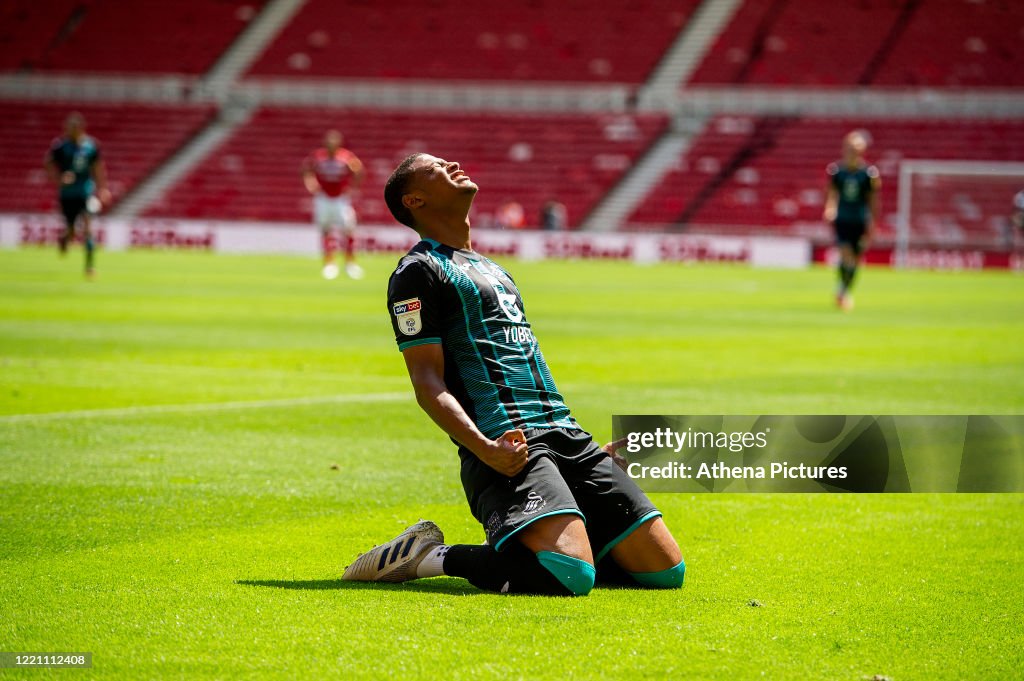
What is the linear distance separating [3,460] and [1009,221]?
122 feet

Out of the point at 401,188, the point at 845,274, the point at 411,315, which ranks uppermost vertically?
the point at 845,274

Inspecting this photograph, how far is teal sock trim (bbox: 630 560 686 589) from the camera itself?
518cm

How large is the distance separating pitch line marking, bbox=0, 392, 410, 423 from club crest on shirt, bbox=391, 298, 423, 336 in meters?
4.57

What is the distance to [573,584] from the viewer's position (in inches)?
197

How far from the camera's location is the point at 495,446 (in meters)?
5.05

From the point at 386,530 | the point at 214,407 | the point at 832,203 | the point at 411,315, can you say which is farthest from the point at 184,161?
the point at 411,315

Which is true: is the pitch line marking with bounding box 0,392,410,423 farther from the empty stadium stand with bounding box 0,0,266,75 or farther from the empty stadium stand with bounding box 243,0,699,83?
the empty stadium stand with bounding box 0,0,266,75

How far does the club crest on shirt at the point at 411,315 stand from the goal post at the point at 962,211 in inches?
1459

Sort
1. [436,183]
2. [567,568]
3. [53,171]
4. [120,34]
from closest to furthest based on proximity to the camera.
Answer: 1. [567,568]
2. [436,183]
3. [53,171]
4. [120,34]

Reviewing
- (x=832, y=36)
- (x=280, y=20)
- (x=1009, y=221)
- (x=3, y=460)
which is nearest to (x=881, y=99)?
(x=832, y=36)

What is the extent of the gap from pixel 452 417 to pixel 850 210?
1754 cm

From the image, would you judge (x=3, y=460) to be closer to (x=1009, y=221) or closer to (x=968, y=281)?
(x=968, y=281)

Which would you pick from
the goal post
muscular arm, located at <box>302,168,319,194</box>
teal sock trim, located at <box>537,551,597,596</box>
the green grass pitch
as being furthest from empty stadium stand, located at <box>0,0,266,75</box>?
teal sock trim, located at <box>537,551,597,596</box>

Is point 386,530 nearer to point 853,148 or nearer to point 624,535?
point 624,535
